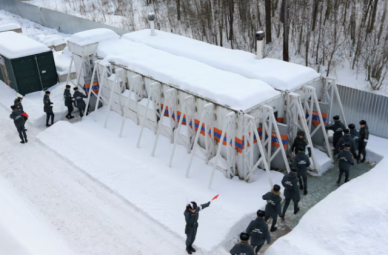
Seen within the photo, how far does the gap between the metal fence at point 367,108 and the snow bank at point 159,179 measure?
3.48m

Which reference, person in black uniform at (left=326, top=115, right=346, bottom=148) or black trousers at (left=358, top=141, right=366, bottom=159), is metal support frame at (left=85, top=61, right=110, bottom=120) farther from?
black trousers at (left=358, top=141, right=366, bottom=159)

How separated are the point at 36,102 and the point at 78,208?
6869mm

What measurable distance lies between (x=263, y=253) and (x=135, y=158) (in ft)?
15.4

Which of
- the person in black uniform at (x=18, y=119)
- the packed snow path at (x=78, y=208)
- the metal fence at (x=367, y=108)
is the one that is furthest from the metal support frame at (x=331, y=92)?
the person in black uniform at (x=18, y=119)

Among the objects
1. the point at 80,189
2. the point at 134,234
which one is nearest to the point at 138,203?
the point at 134,234

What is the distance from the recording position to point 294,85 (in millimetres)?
10094

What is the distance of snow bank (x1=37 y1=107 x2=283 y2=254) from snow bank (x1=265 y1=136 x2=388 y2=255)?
4.00ft

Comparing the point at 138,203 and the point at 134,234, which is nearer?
the point at 134,234

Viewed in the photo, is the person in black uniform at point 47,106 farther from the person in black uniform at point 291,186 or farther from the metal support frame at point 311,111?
the person in black uniform at point 291,186

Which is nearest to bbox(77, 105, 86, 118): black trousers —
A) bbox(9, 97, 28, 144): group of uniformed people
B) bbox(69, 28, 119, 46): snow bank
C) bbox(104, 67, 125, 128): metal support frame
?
bbox(104, 67, 125, 128): metal support frame

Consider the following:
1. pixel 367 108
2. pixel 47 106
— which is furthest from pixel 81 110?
pixel 367 108

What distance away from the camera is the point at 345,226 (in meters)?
7.40

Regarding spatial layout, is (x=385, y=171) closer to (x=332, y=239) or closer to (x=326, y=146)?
(x=326, y=146)

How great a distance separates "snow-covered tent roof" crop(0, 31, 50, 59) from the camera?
14583 millimetres
